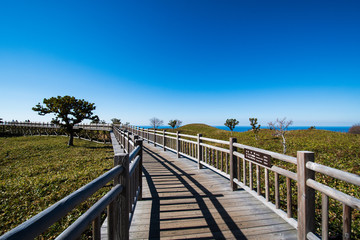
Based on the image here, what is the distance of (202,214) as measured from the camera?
11.0 ft

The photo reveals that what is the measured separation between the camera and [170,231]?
2838 mm

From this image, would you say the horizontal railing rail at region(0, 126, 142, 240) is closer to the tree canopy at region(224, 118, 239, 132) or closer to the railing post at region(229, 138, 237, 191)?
the railing post at region(229, 138, 237, 191)

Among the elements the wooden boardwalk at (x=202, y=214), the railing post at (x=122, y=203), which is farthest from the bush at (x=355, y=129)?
the railing post at (x=122, y=203)

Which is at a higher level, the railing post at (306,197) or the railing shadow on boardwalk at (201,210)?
the railing post at (306,197)

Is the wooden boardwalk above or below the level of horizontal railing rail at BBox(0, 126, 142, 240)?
below

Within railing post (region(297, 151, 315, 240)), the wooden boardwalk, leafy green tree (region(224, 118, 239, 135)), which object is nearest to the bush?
leafy green tree (region(224, 118, 239, 135))

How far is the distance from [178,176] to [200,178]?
762 millimetres

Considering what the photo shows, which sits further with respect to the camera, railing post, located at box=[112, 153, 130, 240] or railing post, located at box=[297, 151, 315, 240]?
railing post, located at box=[297, 151, 315, 240]

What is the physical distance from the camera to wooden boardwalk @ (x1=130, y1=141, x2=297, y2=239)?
279 centimetres

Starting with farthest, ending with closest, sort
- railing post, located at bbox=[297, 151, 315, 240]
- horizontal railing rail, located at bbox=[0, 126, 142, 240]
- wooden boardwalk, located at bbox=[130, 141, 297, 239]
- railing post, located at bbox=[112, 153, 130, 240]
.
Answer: wooden boardwalk, located at bbox=[130, 141, 297, 239], railing post, located at bbox=[297, 151, 315, 240], railing post, located at bbox=[112, 153, 130, 240], horizontal railing rail, located at bbox=[0, 126, 142, 240]

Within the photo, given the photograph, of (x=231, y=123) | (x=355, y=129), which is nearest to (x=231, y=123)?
(x=231, y=123)

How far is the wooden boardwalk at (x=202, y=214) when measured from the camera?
279 centimetres

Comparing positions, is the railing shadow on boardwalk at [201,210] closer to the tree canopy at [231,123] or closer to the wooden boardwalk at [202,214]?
the wooden boardwalk at [202,214]

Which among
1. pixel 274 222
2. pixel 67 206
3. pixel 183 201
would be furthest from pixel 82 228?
pixel 274 222
